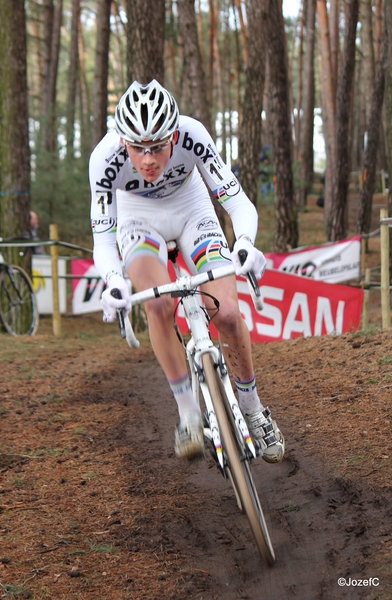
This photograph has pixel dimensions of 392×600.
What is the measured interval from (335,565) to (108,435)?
2.95m

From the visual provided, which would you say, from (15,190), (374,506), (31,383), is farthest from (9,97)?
(374,506)

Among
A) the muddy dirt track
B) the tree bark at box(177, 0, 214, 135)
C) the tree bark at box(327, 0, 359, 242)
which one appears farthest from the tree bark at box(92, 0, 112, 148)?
the muddy dirt track

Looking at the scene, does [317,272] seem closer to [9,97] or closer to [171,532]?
[9,97]

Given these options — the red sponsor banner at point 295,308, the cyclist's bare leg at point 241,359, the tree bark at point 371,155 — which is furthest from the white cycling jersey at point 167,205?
the tree bark at point 371,155

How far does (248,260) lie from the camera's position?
12.6 feet

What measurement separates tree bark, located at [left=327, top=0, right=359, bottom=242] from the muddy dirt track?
1415 cm

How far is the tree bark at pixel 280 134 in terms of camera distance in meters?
17.6

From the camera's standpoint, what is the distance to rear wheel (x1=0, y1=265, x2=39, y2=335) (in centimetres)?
1134

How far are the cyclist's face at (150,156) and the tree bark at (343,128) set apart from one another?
17202 millimetres

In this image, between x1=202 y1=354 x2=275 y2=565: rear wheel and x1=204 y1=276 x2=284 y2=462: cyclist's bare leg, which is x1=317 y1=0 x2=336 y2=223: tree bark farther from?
x1=202 y1=354 x2=275 y2=565: rear wheel

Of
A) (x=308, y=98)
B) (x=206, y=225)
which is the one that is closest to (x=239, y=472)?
(x=206, y=225)

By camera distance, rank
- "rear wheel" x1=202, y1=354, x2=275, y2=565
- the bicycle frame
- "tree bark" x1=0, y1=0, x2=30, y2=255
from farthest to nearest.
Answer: "tree bark" x1=0, y1=0, x2=30, y2=255, the bicycle frame, "rear wheel" x1=202, y1=354, x2=275, y2=565

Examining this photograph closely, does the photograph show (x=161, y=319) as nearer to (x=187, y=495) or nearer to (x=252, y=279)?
(x=252, y=279)

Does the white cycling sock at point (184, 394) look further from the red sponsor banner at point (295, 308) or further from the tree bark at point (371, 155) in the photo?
the tree bark at point (371, 155)
